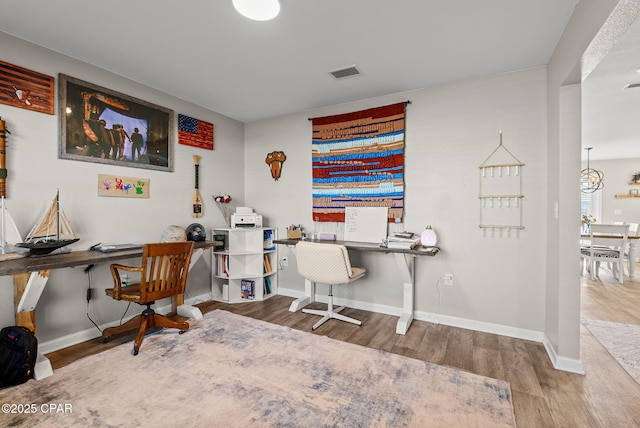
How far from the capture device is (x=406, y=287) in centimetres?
302

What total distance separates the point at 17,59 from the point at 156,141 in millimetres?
1167

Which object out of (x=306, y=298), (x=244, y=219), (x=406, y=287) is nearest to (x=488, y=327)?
(x=406, y=287)

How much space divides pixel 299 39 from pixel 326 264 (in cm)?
195

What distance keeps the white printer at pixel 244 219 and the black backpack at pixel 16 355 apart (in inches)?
83.9

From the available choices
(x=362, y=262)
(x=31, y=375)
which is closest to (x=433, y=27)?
(x=362, y=262)

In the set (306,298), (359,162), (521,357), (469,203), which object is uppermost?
(359,162)

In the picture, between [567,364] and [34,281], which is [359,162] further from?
[34,281]

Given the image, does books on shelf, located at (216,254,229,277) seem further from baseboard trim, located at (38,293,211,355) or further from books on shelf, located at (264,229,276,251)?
baseboard trim, located at (38,293,211,355)

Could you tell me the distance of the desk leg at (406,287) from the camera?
2.84 meters

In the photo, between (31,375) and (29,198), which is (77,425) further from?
(29,198)

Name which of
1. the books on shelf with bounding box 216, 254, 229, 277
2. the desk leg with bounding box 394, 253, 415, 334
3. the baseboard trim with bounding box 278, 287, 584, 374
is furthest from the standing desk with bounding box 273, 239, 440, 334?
the books on shelf with bounding box 216, 254, 229, 277

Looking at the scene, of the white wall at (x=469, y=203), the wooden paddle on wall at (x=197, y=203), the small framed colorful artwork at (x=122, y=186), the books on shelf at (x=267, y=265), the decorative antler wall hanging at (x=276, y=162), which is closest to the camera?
the white wall at (x=469, y=203)

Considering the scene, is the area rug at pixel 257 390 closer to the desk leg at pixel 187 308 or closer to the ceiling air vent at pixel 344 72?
the desk leg at pixel 187 308

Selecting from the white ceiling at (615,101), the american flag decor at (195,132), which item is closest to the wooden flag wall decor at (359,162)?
the american flag decor at (195,132)
